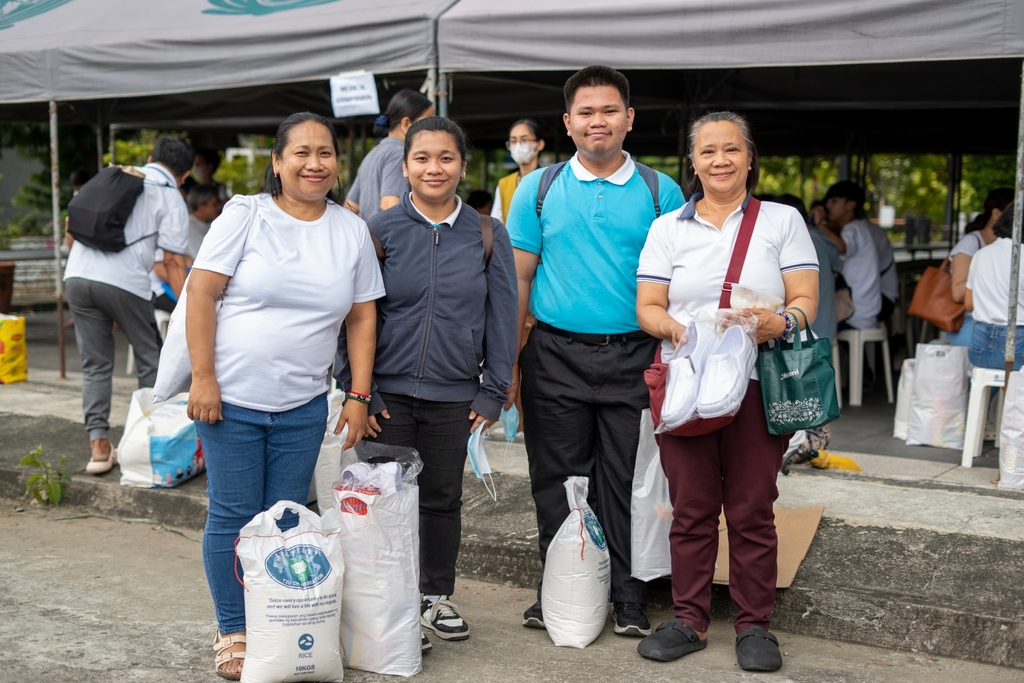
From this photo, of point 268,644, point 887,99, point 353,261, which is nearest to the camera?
point 268,644

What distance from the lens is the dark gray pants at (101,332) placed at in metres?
5.37

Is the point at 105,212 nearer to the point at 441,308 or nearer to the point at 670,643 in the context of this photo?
the point at 441,308

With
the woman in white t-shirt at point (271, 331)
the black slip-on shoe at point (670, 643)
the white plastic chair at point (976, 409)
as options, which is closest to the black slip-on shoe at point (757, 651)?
the black slip-on shoe at point (670, 643)

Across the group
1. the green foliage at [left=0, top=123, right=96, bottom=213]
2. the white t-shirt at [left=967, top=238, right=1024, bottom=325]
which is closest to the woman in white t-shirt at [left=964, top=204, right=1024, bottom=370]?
the white t-shirt at [left=967, top=238, right=1024, bottom=325]

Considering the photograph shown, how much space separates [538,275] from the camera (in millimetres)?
3678

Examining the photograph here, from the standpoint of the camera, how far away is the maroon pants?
3301 mm

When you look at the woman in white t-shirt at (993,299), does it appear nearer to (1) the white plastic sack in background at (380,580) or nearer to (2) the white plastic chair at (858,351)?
(2) the white plastic chair at (858,351)

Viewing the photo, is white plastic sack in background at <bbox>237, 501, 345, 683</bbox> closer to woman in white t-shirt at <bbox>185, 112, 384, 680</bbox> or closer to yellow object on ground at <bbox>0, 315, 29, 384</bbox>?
woman in white t-shirt at <bbox>185, 112, 384, 680</bbox>

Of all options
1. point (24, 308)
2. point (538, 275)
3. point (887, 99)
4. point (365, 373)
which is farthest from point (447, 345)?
point (24, 308)

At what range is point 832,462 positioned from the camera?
525 centimetres

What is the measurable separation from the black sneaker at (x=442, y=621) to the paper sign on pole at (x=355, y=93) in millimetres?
3012

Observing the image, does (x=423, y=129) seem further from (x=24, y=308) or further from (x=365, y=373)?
(x=24, y=308)

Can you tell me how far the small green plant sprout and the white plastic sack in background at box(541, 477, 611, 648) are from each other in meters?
3.09

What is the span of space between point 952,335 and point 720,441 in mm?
3588
